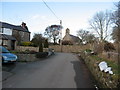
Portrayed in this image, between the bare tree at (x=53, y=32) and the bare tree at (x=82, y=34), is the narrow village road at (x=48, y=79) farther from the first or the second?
the bare tree at (x=82, y=34)

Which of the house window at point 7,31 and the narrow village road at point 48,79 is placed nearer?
the narrow village road at point 48,79

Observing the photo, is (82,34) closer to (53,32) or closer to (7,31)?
(53,32)

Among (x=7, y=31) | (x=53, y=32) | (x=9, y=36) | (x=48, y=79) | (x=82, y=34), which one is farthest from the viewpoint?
(x=82, y=34)

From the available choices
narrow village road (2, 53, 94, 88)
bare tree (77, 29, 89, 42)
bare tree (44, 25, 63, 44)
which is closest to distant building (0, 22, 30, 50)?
bare tree (44, 25, 63, 44)

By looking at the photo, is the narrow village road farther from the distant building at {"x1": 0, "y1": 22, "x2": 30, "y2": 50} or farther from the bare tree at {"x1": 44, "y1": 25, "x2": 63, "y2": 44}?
the bare tree at {"x1": 44, "y1": 25, "x2": 63, "y2": 44}

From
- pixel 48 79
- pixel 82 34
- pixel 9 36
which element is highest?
pixel 82 34

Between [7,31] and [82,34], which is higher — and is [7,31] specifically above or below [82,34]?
below

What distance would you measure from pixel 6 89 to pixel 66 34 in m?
61.3

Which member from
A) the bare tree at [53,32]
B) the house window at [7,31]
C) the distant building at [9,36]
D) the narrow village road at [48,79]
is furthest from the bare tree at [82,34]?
the narrow village road at [48,79]

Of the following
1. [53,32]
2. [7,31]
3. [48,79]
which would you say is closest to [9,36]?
[7,31]

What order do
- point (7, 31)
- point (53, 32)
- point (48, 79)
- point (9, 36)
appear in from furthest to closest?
1. point (53, 32)
2. point (7, 31)
3. point (9, 36)
4. point (48, 79)

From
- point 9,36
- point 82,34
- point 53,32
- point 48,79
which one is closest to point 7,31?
point 9,36

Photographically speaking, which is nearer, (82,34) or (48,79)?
(48,79)

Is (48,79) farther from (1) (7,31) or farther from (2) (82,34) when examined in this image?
(2) (82,34)
